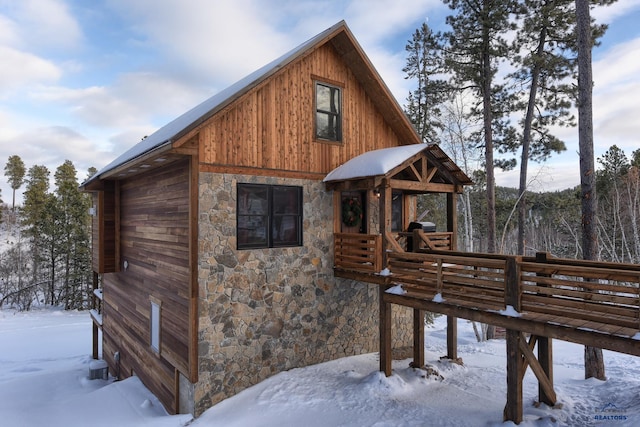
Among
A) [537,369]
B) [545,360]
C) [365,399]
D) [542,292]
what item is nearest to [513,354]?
[537,369]

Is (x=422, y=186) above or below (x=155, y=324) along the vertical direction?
above

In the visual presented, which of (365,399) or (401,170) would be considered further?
(401,170)

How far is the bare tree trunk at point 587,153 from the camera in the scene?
8766mm

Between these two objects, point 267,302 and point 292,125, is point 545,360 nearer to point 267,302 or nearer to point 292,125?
point 267,302

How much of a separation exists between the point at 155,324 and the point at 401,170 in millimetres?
7152

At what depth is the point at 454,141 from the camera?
17125mm

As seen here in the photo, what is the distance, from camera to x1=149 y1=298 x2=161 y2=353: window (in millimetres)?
8945

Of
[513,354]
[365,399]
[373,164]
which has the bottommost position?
[365,399]

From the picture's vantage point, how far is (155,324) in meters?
9.20

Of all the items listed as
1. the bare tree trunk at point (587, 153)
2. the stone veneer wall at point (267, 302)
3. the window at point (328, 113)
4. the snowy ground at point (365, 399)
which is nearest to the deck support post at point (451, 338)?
the snowy ground at point (365, 399)

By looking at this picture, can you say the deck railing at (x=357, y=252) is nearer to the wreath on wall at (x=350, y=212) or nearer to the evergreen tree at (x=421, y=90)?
the wreath on wall at (x=350, y=212)

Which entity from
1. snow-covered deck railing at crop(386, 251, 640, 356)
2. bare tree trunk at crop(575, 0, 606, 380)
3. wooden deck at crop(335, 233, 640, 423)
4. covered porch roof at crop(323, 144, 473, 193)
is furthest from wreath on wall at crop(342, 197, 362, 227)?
bare tree trunk at crop(575, 0, 606, 380)

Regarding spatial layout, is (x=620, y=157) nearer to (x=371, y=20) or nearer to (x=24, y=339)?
(x=371, y=20)

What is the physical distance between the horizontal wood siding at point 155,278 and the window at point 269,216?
1188 millimetres
